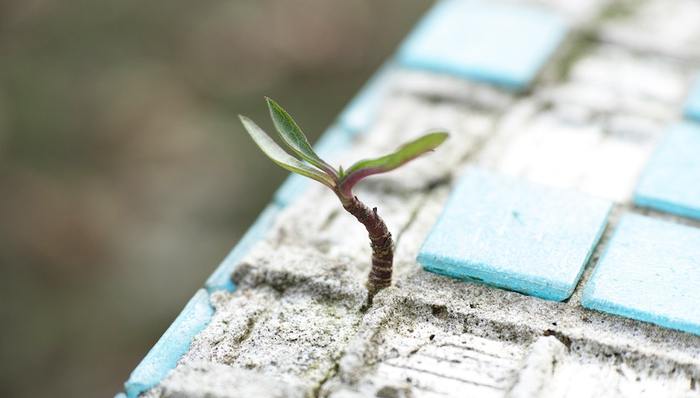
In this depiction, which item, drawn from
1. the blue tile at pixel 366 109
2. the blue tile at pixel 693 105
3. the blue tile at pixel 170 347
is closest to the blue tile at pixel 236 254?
the blue tile at pixel 170 347

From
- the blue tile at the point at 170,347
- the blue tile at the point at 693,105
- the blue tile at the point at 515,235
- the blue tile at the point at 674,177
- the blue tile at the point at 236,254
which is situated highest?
the blue tile at the point at 693,105

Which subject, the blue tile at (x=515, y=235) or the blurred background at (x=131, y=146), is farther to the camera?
the blurred background at (x=131, y=146)

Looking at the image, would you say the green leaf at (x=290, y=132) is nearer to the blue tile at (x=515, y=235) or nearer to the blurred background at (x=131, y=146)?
the blue tile at (x=515, y=235)

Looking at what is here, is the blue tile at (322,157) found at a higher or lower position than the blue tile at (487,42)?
lower

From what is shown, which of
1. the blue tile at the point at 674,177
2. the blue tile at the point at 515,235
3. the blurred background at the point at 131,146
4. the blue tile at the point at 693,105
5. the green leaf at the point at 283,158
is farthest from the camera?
the blurred background at the point at 131,146

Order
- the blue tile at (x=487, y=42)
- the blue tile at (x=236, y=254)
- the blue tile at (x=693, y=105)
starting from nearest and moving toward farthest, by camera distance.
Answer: the blue tile at (x=236, y=254) < the blue tile at (x=693, y=105) < the blue tile at (x=487, y=42)

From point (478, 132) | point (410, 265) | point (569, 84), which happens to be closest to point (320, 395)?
point (410, 265)
